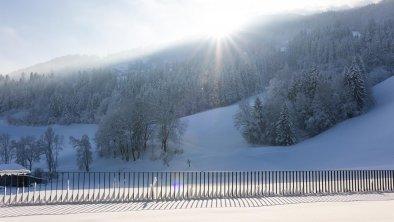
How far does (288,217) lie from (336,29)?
540 ft

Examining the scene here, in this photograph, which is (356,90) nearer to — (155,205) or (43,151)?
(43,151)

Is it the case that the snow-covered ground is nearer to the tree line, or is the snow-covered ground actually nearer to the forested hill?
the tree line

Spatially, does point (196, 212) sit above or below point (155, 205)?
above

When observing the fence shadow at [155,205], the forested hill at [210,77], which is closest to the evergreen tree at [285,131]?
the fence shadow at [155,205]

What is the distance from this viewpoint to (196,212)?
1359 centimetres

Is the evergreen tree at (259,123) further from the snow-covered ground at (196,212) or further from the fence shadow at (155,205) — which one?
the snow-covered ground at (196,212)

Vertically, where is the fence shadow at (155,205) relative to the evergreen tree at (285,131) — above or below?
below

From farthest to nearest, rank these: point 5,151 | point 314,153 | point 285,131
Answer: point 5,151 → point 285,131 → point 314,153

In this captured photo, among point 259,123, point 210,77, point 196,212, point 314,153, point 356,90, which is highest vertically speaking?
point 210,77

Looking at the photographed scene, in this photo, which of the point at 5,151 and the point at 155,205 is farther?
the point at 5,151

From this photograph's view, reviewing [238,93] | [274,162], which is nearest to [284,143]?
[274,162]

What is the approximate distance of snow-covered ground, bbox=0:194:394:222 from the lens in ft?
39.1

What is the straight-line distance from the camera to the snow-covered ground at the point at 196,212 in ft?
39.1

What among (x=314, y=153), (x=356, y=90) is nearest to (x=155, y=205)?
(x=314, y=153)
